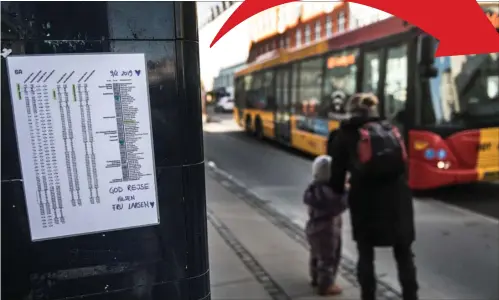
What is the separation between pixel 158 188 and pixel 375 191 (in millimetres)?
2044

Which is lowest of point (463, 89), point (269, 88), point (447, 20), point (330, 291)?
point (330, 291)

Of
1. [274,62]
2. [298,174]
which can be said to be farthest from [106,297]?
[274,62]

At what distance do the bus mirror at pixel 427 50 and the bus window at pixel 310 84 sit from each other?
3.91 meters

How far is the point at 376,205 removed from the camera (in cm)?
330

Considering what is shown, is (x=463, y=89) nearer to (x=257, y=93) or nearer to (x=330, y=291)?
(x=330, y=291)

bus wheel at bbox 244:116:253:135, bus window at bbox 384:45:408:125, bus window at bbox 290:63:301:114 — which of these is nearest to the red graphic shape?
bus window at bbox 384:45:408:125

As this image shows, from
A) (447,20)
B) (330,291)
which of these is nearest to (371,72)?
(330,291)

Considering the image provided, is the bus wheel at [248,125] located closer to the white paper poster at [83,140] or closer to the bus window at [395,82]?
the bus window at [395,82]

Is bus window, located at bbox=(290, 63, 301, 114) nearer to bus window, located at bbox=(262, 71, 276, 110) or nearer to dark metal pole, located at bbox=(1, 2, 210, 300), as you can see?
bus window, located at bbox=(262, 71, 276, 110)

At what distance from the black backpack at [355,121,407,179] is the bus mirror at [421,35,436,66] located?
4350 millimetres

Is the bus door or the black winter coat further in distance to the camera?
the bus door

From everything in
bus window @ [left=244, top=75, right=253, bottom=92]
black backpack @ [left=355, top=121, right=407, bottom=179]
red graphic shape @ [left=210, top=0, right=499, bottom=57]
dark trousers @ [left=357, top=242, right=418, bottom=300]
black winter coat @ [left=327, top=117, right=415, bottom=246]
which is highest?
red graphic shape @ [left=210, top=0, right=499, bottom=57]

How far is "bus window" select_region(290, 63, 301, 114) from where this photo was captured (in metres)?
12.7

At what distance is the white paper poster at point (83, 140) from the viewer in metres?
1.48
